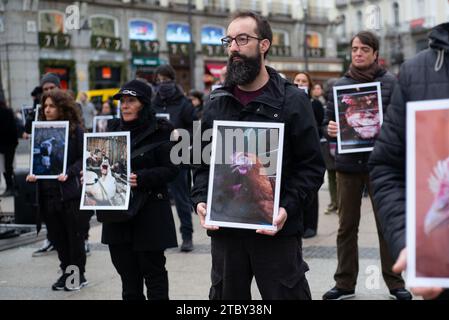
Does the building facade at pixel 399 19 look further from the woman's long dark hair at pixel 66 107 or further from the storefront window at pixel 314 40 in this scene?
the woman's long dark hair at pixel 66 107

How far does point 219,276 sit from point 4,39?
29.1 metres

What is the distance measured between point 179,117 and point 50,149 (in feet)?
8.86

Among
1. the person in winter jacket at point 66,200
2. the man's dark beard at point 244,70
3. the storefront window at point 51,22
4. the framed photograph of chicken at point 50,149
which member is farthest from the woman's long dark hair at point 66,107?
the storefront window at point 51,22

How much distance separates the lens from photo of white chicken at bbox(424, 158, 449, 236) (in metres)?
2.15

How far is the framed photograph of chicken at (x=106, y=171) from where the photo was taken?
15.8 ft

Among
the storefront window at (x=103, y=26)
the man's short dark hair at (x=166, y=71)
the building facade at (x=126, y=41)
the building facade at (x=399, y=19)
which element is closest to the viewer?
the man's short dark hair at (x=166, y=71)

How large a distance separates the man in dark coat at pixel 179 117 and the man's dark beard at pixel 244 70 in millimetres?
4268

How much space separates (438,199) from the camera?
7.12ft

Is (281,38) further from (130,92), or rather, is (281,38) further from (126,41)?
(130,92)

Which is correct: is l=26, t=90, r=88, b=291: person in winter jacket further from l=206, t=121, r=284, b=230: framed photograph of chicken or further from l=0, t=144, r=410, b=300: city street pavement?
l=206, t=121, r=284, b=230: framed photograph of chicken

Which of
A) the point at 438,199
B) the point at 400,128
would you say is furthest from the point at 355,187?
the point at 438,199
